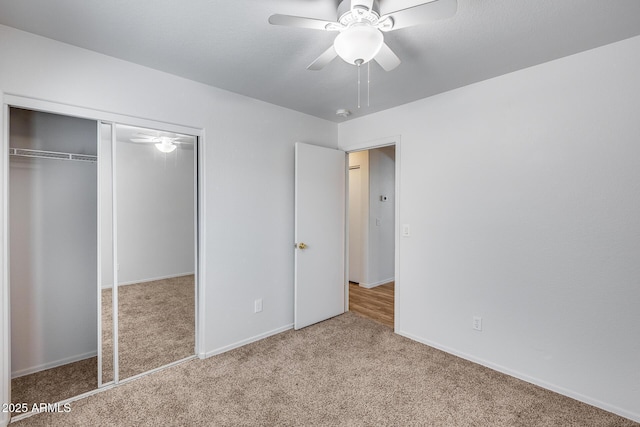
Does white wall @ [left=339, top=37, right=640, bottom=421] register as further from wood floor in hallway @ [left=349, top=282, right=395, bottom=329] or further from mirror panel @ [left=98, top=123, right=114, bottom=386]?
mirror panel @ [left=98, top=123, right=114, bottom=386]

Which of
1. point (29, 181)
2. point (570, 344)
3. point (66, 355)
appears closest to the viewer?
point (570, 344)

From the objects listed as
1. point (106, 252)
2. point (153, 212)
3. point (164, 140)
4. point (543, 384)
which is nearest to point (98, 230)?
point (106, 252)

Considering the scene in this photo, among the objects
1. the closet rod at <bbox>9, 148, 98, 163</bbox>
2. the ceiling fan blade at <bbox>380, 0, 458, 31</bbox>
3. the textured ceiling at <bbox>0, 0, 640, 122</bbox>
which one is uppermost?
the textured ceiling at <bbox>0, 0, 640, 122</bbox>

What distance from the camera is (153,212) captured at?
2426 millimetres

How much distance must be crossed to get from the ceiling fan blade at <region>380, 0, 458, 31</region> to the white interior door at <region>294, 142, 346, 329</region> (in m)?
1.86

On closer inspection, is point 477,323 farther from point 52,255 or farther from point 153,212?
point 52,255

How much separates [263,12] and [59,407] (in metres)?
2.78

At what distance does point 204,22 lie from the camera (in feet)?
5.60

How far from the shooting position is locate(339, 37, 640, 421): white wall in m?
1.89

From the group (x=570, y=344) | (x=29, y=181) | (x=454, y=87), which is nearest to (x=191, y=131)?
(x=29, y=181)

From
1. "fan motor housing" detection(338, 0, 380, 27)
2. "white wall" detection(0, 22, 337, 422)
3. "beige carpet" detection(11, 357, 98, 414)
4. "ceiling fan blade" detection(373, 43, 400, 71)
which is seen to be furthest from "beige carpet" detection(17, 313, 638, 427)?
"fan motor housing" detection(338, 0, 380, 27)

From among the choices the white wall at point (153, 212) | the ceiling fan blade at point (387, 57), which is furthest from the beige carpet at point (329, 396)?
the ceiling fan blade at point (387, 57)

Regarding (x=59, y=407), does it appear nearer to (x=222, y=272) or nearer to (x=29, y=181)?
(x=222, y=272)

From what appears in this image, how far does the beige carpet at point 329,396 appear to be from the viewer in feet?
6.06
